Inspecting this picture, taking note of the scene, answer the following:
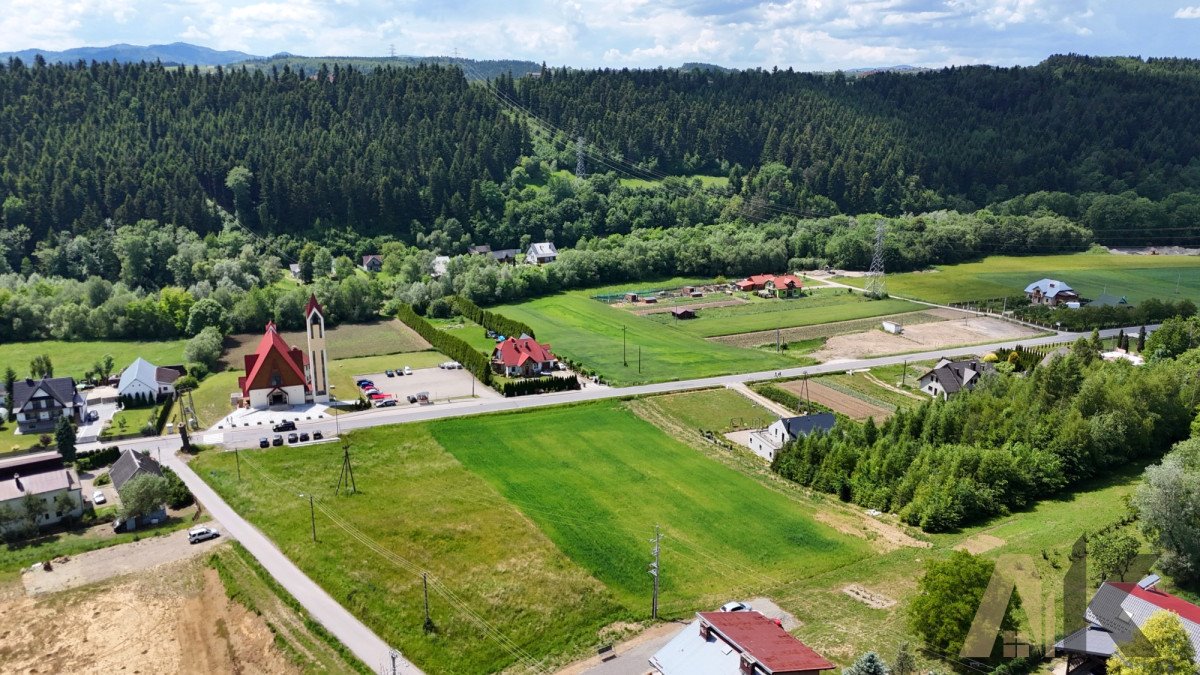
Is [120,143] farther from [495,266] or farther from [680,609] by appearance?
[680,609]

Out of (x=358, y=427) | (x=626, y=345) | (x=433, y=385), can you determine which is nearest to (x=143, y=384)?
(x=358, y=427)

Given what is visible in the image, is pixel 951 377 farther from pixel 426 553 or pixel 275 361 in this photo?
pixel 275 361

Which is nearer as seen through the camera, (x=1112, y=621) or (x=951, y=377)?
(x=1112, y=621)

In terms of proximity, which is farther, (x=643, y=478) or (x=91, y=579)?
(x=643, y=478)

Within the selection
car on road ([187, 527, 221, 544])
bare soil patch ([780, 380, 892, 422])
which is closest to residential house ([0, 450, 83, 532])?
car on road ([187, 527, 221, 544])

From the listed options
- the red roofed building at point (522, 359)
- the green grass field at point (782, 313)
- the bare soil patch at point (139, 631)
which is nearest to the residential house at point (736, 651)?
the bare soil patch at point (139, 631)

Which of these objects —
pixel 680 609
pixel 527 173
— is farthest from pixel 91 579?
pixel 527 173
